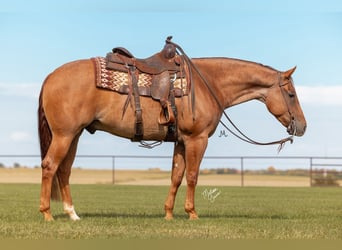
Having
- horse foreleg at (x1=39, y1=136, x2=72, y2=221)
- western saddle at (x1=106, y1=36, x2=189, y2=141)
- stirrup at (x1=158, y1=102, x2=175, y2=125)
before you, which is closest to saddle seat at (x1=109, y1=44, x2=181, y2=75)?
western saddle at (x1=106, y1=36, x2=189, y2=141)

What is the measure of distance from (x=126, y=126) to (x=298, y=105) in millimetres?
A: 3238

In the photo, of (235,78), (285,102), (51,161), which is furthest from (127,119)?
(285,102)

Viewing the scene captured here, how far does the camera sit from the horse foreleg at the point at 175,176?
1008 centimetres

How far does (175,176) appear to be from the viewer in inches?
398

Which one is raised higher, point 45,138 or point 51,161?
point 45,138

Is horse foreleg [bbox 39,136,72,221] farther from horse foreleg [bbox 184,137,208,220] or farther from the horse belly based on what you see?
horse foreleg [bbox 184,137,208,220]

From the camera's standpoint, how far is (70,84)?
9594 millimetres

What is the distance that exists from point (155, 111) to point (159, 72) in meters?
0.65

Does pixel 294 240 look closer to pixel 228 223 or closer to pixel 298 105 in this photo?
pixel 228 223

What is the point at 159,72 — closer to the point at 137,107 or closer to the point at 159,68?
the point at 159,68

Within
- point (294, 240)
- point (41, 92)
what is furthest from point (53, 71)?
point (294, 240)

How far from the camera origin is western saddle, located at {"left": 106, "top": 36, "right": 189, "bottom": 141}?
9.84 meters

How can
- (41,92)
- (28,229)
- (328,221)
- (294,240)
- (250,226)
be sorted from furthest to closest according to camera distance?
(328,221) < (41,92) < (250,226) < (28,229) < (294,240)

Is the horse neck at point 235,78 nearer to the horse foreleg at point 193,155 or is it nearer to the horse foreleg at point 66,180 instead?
the horse foreleg at point 193,155
